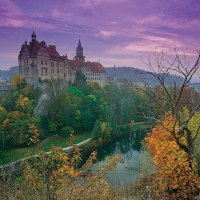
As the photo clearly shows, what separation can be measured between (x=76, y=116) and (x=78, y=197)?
3971 cm

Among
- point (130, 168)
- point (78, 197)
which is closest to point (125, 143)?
point (130, 168)

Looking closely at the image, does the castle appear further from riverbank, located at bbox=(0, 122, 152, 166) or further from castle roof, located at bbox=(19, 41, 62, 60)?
riverbank, located at bbox=(0, 122, 152, 166)

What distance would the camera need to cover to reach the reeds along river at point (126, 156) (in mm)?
27516

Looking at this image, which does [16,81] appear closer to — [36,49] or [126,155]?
[36,49]

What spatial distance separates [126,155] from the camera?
124ft

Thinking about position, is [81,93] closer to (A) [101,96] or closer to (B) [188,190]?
(A) [101,96]

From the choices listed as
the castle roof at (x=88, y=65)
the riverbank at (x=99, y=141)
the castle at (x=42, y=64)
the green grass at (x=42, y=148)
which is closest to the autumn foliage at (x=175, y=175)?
the green grass at (x=42, y=148)

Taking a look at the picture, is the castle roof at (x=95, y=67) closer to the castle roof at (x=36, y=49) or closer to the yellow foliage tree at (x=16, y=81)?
the castle roof at (x=36, y=49)

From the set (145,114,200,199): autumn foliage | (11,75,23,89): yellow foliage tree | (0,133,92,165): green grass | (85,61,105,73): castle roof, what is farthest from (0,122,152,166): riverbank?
(85,61,105,73): castle roof

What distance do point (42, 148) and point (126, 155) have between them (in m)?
10.6

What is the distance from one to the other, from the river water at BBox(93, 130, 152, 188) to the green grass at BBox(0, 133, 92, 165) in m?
4.71

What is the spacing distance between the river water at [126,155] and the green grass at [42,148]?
15.4 ft

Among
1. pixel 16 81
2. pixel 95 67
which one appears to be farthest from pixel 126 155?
pixel 95 67

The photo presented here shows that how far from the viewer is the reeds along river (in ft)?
90.3
